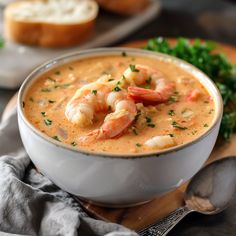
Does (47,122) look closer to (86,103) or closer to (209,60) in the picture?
(86,103)

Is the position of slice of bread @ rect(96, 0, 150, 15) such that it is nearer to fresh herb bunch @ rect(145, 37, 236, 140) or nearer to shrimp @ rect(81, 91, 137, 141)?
fresh herb bunch @ rect(145, 37, 236, 140)

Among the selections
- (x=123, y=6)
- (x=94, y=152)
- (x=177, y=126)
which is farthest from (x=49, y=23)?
(x=94, y=152)

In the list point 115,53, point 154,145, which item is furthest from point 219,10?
point 154,145

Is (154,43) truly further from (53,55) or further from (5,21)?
(5,21)

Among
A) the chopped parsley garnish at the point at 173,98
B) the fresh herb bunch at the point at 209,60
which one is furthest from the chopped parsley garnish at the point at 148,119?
the fresh herb bunch at the point at 209,60

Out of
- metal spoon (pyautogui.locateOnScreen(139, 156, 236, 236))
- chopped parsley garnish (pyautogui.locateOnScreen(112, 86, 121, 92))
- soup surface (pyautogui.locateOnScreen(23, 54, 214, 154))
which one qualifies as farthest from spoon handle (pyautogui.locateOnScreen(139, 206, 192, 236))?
chopped parsley garnish (pyautogui.locateOnScreen(112, 86, 121, 92))

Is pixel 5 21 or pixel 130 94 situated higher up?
pixel 130 94
